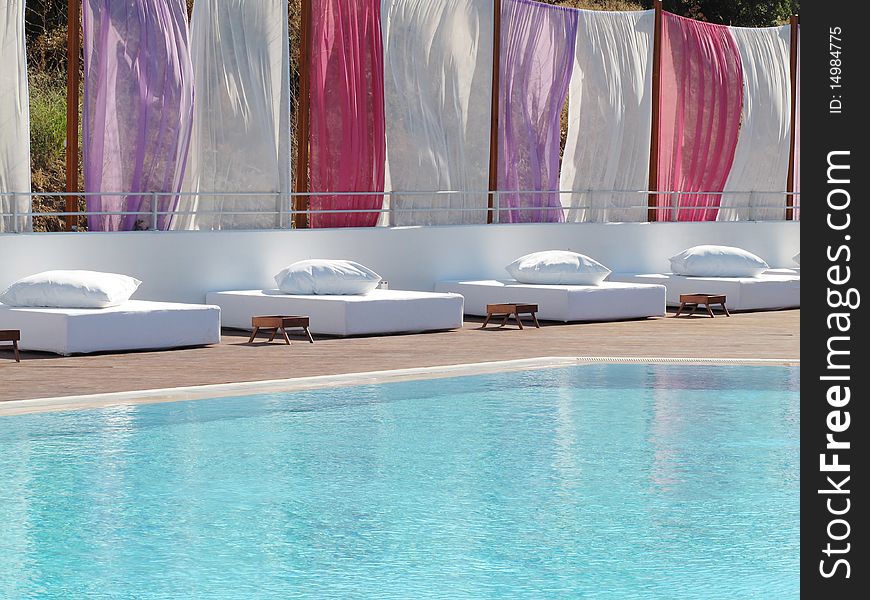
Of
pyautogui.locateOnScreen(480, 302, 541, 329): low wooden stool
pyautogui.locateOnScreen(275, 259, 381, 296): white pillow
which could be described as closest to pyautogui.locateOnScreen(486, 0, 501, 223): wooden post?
pyautogui.locateOnScreen(480, 302, 541, 329): low wooden stool

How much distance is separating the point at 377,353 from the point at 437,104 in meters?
5.04

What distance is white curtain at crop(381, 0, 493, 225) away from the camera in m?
15.6

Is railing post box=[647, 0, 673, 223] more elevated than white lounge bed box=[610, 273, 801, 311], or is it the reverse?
railing post box=[647, 0, 673, 223]

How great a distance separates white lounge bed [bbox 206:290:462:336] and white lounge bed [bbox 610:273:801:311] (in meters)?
3.75

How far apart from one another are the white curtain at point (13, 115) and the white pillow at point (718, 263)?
762 centimetres

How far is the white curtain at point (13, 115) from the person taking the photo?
1238cm

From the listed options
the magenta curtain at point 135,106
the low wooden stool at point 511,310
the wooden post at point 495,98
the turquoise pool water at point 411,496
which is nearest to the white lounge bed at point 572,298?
the low wooden stool at point 511,310

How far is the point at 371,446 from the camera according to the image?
7.79 meters

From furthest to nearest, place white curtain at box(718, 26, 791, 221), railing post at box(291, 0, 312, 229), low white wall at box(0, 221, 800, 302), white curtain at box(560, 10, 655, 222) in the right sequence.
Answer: white curtain at box(718, 26, 791, 221), white curtain at box(560, 10, 655, 222), railing post at box(291, 0, 312, 229), low white wall at box(0, 221, 800, 302)

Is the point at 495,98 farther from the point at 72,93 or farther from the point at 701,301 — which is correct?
the point at 72,93
